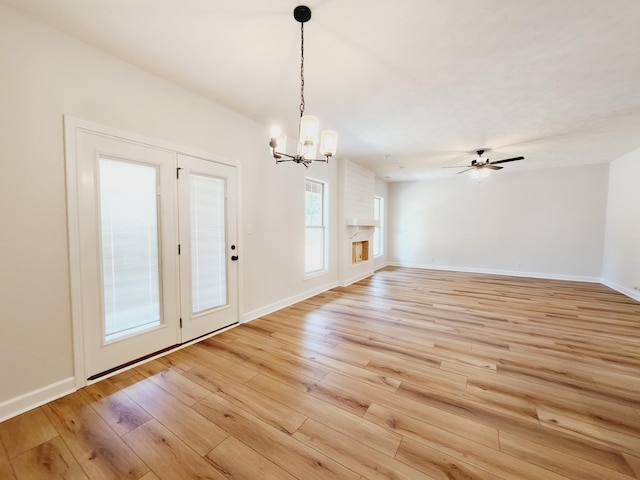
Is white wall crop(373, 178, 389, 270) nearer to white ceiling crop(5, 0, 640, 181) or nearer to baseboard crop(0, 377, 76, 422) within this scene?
white ceiling crop(5, 0, 640, 181)

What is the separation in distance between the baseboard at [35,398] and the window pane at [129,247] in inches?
15.7

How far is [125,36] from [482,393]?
13.4ft

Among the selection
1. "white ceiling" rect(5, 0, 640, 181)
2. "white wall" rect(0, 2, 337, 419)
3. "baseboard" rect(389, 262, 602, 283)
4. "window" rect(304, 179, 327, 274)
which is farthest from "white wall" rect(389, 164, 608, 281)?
"white wall" rect(0, 2, 337, 419)

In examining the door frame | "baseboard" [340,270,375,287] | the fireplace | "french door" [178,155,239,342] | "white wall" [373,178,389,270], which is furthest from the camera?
"white wall" [373,178,389,270]

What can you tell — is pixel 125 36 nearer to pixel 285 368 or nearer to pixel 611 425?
pixel 285 368

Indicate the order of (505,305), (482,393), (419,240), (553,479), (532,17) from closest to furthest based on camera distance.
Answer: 1. (553,479)
2. (532,17)
3. (482,393)
4. (505,305)
5. (419,240)

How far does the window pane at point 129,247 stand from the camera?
2.26 m

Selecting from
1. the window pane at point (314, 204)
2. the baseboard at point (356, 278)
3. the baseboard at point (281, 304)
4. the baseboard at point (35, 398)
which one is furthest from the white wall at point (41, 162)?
the baseboard at point (356, 278)

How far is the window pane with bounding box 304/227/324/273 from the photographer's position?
16.4 ft

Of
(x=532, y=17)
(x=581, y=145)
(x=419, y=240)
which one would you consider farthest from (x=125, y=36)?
(x=419, y=240)

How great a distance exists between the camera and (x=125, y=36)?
2.07 m

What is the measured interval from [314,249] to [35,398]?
401 cm

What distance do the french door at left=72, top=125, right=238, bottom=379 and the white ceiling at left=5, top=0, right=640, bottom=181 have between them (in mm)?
865

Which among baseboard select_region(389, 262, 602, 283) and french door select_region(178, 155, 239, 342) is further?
baseboard select_region(389, 262, 602, 283)
